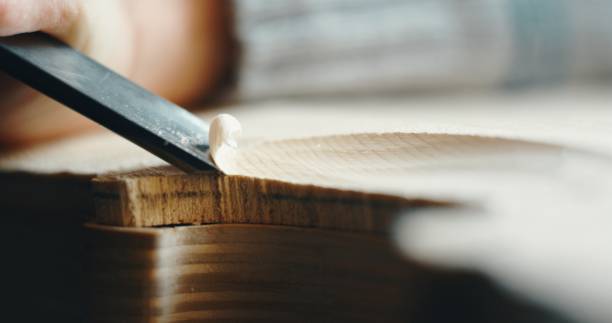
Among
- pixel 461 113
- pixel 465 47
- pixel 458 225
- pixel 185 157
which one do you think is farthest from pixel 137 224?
pixel 465 47

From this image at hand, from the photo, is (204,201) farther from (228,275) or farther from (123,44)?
(123,44)

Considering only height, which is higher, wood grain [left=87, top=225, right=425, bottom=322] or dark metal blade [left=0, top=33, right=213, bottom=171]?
dark metal blade [left=0, top=33, right=213, bottom=171]

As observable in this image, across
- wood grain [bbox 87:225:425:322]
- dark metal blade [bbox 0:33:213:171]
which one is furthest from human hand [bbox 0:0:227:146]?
wood grain [bbox 87:225:425:322]

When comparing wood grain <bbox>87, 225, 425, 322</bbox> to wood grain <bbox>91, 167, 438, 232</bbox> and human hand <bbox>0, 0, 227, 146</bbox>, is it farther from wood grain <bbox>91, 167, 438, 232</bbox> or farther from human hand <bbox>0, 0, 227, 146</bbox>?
human hand <bbox>0, 0, 227, 146</bbox>

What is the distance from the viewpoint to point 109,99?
330mm

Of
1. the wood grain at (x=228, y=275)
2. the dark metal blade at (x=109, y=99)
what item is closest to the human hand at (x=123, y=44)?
the dark metal blade at (x=109, y=99)

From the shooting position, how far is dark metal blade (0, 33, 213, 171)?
0.32 metres

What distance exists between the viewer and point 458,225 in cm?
25

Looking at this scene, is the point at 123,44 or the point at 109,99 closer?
the point at 109,99

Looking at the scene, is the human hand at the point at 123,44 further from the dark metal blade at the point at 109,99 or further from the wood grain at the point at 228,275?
the wood grain at the point at 228,275

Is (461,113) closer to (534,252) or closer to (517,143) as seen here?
(517,143)

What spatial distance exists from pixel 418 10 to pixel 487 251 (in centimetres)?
55

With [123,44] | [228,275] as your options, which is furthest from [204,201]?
[123,44]

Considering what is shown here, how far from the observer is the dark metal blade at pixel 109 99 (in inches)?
12.6
